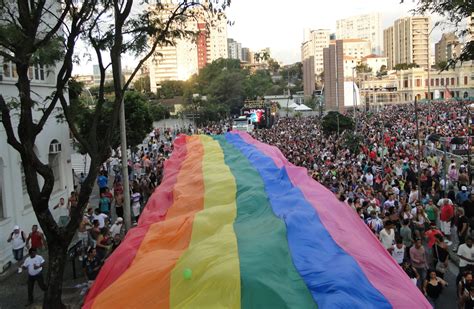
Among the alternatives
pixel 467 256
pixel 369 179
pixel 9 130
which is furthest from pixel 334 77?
pixel 9 130

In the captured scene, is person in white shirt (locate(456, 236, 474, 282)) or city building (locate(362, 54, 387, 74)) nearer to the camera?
person in white shirt (locate(456, 236, 474, 282))

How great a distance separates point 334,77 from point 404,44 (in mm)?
90729

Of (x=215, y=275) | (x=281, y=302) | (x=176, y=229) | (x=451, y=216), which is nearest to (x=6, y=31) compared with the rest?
(x=176, y=229)

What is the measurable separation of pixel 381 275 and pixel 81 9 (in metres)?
6.20

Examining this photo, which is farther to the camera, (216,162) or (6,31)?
(216,162)

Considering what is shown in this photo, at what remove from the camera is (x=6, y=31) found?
321 inches

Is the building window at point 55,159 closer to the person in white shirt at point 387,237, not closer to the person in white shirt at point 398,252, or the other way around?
the person in white shirt at point 387,237

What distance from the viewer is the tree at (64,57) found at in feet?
25.2

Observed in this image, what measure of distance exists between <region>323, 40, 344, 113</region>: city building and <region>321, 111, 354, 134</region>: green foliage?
141ft

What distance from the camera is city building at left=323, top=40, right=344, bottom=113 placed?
8594cm

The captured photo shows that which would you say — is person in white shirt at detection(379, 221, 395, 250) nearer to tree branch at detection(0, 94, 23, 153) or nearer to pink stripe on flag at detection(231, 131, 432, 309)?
pink stripe on flag at detection(231, 131, 432, 309)

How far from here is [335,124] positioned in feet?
136

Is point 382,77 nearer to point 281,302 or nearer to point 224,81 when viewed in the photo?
point 224,81

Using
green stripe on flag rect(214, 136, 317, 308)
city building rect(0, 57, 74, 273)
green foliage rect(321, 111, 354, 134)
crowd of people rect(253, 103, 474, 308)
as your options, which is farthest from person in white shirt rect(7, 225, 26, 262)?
green foliage rect(321, 111, 354, 134)
